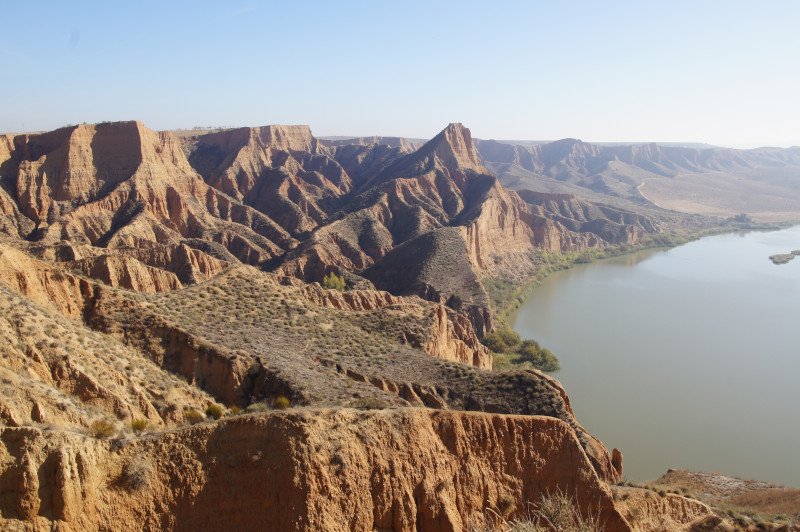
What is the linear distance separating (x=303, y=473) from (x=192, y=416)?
516 centimetres

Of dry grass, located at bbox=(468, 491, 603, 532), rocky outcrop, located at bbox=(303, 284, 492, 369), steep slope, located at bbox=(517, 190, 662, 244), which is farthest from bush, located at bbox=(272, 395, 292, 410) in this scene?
steep slope, located at bbox=(517, 190, 662, 244)

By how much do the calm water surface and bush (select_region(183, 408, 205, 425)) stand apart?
19.3 meters

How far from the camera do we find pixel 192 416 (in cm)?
1551

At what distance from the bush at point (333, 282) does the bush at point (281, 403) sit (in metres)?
32.6

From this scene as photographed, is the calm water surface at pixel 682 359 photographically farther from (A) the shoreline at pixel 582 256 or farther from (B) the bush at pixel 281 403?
(B) the bush at pixel 281 403

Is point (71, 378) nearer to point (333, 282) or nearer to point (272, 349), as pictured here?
point (272, 349)

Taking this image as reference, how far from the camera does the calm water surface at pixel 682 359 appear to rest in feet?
96.3

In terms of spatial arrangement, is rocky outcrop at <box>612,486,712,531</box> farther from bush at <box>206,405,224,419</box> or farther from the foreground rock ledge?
bush at <box>206,405,224,419</box>

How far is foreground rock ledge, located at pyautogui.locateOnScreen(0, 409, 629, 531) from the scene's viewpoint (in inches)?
385

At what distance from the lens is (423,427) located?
13.6 m

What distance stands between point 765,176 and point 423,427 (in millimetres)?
201595

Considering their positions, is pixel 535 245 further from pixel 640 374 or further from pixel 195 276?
pixel 195 276

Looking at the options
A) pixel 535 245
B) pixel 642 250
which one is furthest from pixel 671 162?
pixel 535 245

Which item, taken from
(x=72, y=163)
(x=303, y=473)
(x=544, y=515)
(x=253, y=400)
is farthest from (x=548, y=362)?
(x=72, y=163)
